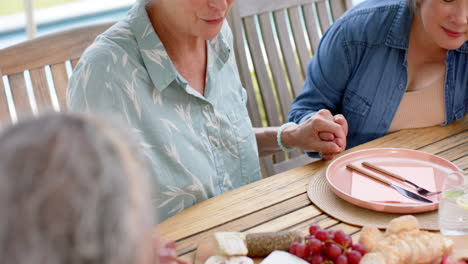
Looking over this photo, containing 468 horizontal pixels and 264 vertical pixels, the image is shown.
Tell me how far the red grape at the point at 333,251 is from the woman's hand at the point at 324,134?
518 mm

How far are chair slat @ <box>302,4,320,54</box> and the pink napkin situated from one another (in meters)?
1.04

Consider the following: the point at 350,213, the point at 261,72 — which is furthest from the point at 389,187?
the point at 261,72

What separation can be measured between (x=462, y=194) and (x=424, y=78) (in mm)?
766

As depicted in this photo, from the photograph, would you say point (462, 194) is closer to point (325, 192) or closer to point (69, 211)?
point (325, 192)

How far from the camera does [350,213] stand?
46.9 inches

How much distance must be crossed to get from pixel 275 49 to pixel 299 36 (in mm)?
136

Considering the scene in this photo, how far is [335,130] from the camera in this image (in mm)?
1465

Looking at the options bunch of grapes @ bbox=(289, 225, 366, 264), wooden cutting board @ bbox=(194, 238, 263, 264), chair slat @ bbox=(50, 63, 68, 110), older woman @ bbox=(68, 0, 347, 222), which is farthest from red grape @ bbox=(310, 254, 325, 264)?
chair slat @ bbox=(50, 63, 68, 110)

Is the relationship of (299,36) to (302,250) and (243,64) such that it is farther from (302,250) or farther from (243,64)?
(302,250)

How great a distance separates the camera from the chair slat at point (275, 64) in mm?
2180

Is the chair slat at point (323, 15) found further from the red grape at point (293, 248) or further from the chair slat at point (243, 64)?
the red grape at point (293, 248)

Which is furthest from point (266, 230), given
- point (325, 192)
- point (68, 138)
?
point (68, 138)

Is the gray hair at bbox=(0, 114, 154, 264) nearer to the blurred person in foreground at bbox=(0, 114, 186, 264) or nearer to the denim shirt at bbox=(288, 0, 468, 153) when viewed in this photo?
the blurred person in foreground at bbox=(0, 114, 186, 264)

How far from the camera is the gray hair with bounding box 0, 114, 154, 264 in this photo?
38 centimetres
